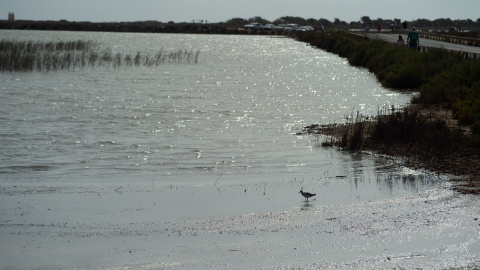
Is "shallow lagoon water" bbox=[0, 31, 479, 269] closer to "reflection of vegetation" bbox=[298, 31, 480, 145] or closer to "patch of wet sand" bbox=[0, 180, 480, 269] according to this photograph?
"patch of wet sand" bbox=[0, 180, 480, 269]

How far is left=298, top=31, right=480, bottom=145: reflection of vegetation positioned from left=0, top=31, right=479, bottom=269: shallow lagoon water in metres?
2.69

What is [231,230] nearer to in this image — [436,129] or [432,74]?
[436,129]

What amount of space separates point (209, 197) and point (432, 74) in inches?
906

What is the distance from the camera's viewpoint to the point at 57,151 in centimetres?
1778

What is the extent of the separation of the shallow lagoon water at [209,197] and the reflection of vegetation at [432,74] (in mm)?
2689

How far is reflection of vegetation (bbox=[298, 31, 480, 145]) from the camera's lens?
66.9 ft

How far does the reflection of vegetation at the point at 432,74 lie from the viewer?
66.9 ft

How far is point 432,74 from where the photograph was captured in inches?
1296

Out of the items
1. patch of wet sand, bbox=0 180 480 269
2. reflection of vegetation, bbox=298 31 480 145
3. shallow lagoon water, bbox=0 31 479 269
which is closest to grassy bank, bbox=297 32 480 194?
reflection of vegetation, bbox=298 31 480 145

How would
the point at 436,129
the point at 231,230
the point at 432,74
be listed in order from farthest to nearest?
the point at 432,74, the point at 436,129, the point at 231,230

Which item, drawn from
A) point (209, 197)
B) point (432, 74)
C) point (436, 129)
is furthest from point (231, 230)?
point (432, 74)

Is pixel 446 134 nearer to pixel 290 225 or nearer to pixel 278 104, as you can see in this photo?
pixel 290 225

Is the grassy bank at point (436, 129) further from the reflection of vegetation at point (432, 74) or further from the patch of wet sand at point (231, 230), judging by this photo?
the patch of wet sand at point (231, 230)

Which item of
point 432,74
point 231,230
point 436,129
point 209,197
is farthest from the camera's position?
point 432,74
